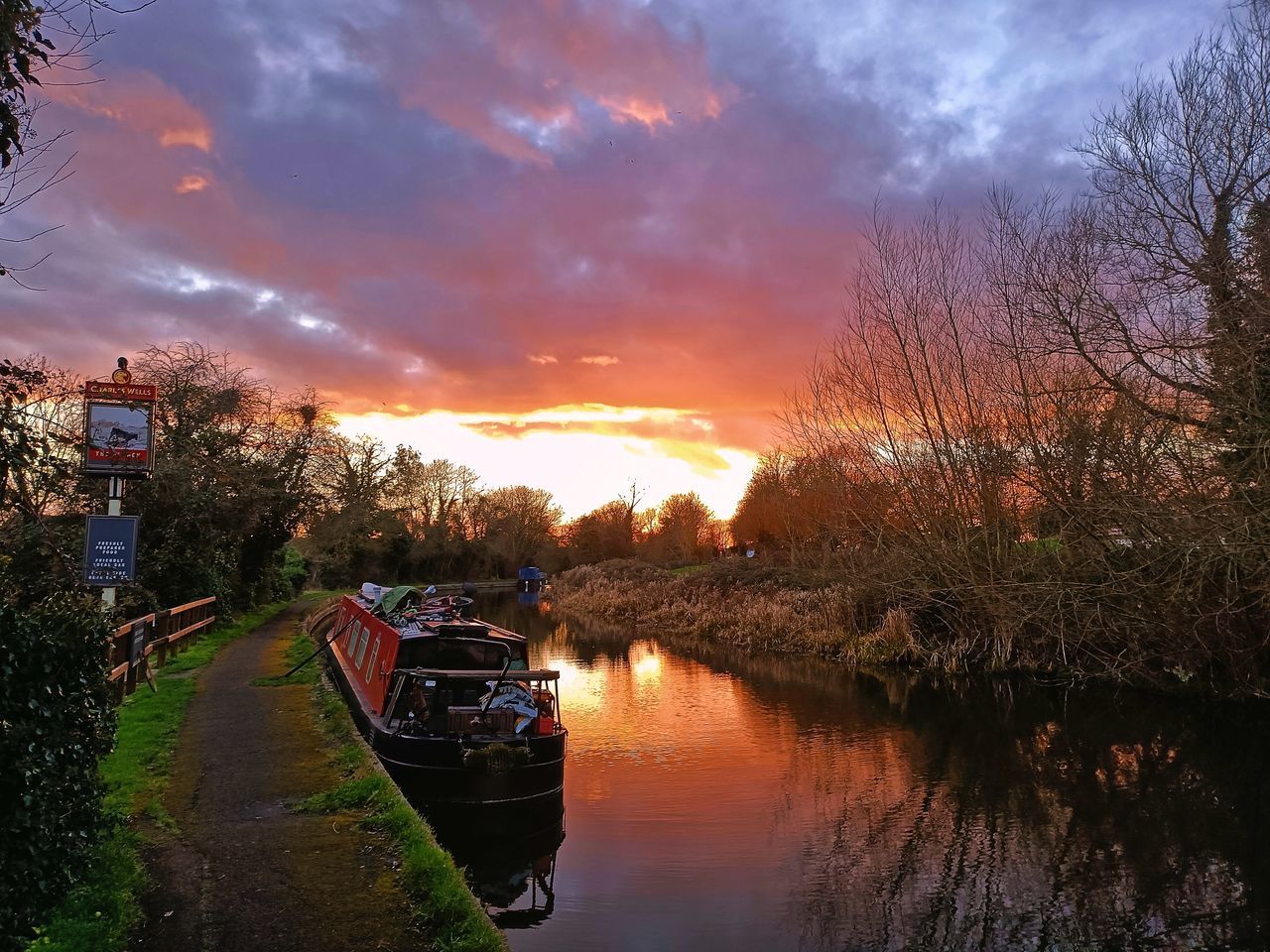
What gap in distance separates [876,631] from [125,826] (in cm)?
1720

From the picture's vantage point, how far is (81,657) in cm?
468

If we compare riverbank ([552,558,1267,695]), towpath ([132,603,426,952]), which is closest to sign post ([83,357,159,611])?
towpath ([132,603,426,952])

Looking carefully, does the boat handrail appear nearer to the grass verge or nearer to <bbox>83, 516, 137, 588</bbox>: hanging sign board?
the grass verge

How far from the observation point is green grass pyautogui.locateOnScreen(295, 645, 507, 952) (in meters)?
4.91

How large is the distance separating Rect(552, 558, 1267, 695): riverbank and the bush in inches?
567

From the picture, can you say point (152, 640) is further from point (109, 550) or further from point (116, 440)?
point (116, 440)

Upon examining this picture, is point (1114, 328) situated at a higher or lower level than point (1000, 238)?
lower

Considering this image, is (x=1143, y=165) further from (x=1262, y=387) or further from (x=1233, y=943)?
(x=1233, y=943)

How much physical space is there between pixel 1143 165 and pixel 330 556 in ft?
135

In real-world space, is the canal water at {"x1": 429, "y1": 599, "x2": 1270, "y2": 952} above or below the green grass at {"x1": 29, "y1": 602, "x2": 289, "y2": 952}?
below

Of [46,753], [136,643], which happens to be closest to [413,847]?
[46,753]

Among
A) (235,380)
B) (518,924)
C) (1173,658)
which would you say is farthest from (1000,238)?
(235,380)

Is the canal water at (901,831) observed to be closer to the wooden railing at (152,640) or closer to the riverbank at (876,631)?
the riverbank at (876,631)

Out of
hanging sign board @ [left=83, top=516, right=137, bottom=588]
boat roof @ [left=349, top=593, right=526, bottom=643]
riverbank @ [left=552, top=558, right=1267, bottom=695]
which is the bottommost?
riverbank @ [left=552, top=558, right=1267, bottom=695]
